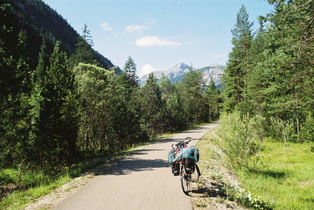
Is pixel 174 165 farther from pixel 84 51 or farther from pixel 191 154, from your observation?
pixel 84 51

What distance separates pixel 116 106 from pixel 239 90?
2098 cm

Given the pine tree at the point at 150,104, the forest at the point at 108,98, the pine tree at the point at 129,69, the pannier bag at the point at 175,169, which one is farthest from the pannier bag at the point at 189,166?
the pine tree at the point at 129,69

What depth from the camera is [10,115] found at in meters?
11.8

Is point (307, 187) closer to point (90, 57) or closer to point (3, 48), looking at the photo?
point (3, 48)

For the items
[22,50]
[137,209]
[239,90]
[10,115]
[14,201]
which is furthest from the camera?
[239,90]

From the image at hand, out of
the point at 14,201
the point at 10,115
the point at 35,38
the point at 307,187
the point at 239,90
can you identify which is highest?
the point at 35,38

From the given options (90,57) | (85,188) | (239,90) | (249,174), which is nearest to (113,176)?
(85,188)

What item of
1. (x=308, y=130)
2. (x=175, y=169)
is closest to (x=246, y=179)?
(x=175, y=169)

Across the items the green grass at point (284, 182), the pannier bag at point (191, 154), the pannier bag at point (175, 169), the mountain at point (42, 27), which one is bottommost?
the green grass at point (284, 182)

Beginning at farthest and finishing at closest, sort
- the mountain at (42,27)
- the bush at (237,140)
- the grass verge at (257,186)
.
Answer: the mountain at (42,27)
the bush at (237,140)
the grass verge at (257,186)

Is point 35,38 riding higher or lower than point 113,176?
higher

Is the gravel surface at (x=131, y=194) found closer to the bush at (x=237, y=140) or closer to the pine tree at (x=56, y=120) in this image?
the bush at (x=237, y=140)

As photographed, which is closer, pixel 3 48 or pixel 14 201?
pixel 14 201

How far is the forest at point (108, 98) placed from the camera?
1116cm
